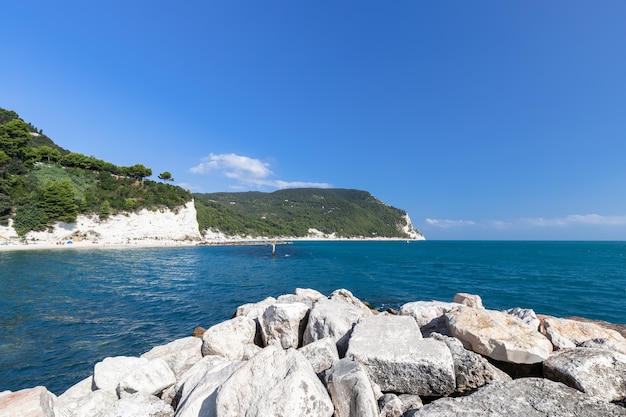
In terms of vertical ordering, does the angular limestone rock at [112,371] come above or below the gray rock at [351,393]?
below

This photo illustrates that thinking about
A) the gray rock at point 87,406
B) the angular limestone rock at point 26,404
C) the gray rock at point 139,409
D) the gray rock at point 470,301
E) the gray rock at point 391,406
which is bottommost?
the gray rock at point 87,406

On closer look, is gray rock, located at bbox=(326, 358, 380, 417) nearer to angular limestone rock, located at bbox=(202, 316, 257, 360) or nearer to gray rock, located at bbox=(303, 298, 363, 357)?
gray rock, located at bbox=(303, 298, 363, 357)

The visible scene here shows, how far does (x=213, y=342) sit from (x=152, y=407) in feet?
9.15

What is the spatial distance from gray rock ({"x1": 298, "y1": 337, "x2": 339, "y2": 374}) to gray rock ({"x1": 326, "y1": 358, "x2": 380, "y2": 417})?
3.12 feet

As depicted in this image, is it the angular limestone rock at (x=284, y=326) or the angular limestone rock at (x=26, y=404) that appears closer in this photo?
the angular limestone rock at (x=26, y=404)

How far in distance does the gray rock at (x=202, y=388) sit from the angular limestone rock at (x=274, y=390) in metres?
0.12

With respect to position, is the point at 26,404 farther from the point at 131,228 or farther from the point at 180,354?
the point at 131,228

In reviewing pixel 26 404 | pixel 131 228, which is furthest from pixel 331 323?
pixel 131 228

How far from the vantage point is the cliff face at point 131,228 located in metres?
70.4

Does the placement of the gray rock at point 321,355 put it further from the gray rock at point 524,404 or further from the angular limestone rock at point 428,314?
the angular limestone rock at point 428,314

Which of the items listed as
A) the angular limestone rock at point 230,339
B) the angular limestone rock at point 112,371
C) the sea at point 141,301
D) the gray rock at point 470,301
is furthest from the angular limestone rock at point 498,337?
the sea at point 141,301

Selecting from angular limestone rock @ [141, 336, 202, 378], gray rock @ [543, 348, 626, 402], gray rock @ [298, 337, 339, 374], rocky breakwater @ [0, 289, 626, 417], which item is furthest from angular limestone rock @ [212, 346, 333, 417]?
gray rock @ [543, 348, 626, 402]

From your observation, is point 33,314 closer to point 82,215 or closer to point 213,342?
point 213,342

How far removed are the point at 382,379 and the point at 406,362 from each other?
55 cm
